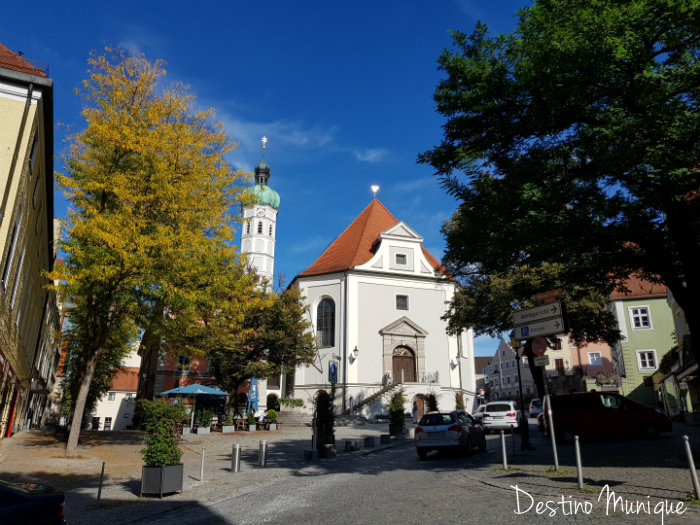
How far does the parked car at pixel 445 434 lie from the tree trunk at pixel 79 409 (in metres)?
10.4

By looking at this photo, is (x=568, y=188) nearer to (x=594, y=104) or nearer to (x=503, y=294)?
(x=594, y=104)

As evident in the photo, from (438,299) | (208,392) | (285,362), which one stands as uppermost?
(438,299)

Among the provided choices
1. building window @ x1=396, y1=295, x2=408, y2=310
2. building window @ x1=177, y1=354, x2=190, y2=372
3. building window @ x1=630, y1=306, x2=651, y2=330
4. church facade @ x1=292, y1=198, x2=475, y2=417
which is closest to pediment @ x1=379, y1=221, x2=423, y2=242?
church facade @ x1=292, y1=198, x2=475, y2=417

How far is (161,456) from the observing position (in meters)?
9.92

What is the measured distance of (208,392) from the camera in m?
Result: 24.5

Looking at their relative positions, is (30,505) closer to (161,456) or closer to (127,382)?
(161,456)

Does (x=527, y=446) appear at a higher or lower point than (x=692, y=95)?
lower

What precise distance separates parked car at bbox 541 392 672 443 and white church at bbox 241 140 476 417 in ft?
63.1

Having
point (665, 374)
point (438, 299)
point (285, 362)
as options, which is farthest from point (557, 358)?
point (285, 362)

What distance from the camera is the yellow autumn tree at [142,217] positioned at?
1364 centimetres

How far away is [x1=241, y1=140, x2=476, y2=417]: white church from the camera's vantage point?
3591 cm

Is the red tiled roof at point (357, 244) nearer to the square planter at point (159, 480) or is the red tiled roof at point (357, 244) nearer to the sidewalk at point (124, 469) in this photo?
the sidewalk at point (124, 469)

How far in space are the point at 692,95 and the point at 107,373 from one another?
3640cm

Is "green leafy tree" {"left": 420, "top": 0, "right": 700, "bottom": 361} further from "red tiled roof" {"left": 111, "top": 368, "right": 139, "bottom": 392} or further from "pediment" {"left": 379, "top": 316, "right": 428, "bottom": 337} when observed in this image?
"red tiled roof" {"left": 111, "top": 368, "right": 139, "bottom": 392}
